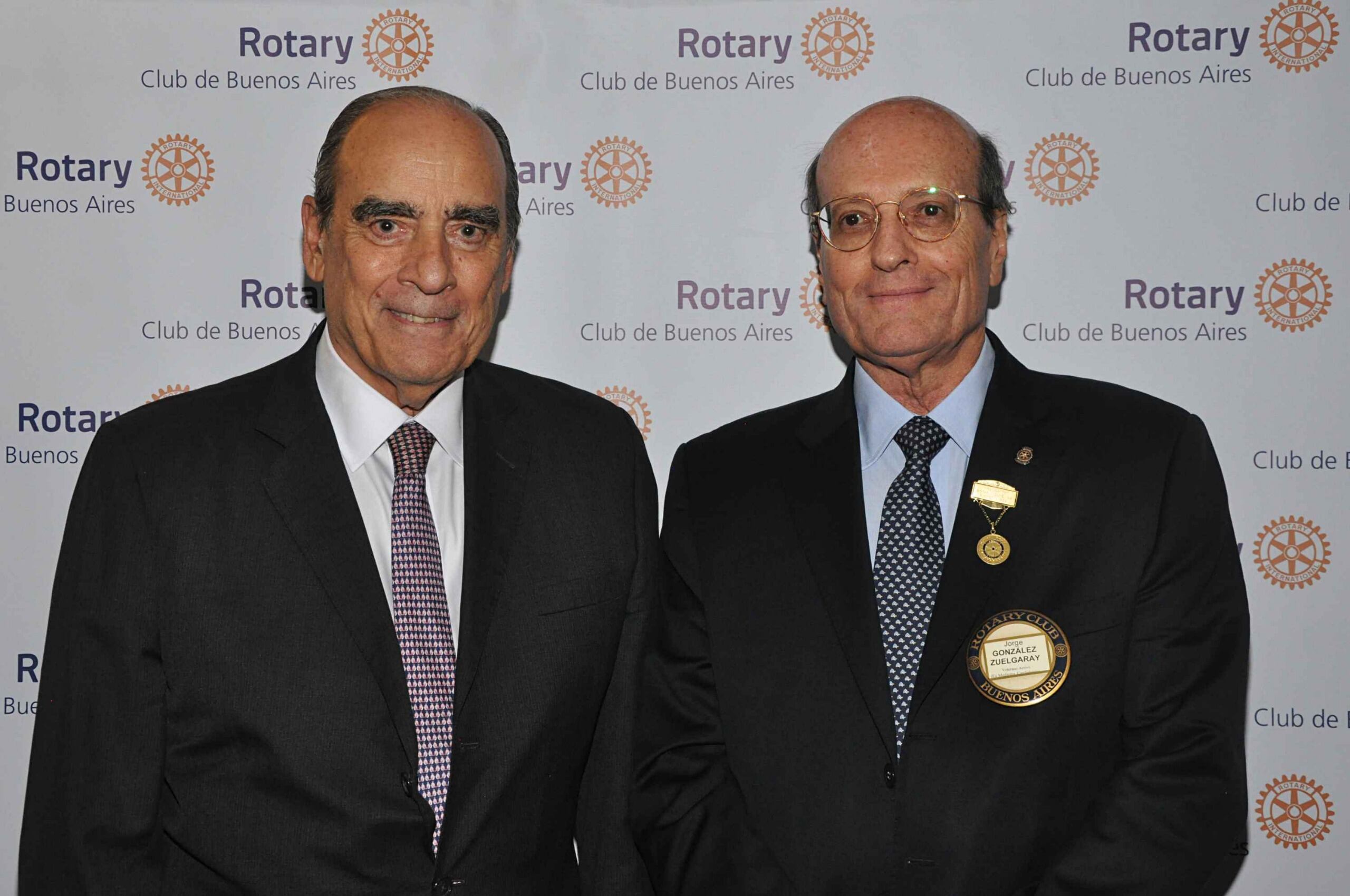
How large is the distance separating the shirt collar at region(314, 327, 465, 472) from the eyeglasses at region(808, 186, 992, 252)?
86cm

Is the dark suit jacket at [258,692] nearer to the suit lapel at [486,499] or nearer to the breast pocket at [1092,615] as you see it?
the suit lapel at [486,499]

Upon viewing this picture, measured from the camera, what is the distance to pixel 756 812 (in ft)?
7.23

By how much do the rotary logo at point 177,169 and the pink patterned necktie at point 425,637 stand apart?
1.46m

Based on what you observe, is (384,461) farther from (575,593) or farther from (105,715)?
(105,715)

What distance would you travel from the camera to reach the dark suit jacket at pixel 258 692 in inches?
80.9

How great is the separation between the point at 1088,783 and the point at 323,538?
4.71 ft

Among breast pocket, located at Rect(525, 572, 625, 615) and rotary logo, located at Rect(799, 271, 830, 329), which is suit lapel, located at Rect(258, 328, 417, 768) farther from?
rotary logo, located at Rect(799, 271, 830, 329)

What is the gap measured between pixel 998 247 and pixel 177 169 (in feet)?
7.15

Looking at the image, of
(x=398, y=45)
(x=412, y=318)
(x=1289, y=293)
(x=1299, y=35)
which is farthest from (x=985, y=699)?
(x=398, y=45)

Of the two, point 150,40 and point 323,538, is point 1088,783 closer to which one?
point 323,538

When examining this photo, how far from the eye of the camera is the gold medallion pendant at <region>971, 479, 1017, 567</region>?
6.92ft

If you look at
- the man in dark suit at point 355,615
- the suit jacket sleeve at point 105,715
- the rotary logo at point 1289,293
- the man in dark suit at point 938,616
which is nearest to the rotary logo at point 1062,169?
the rotary logo at point 1289,293

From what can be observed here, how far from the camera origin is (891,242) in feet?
7.38

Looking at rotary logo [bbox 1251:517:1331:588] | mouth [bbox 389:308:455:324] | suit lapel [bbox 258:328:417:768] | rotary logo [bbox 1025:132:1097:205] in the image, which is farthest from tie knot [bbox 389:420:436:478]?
rotary logo [bbox 1251:517:1331:588]
